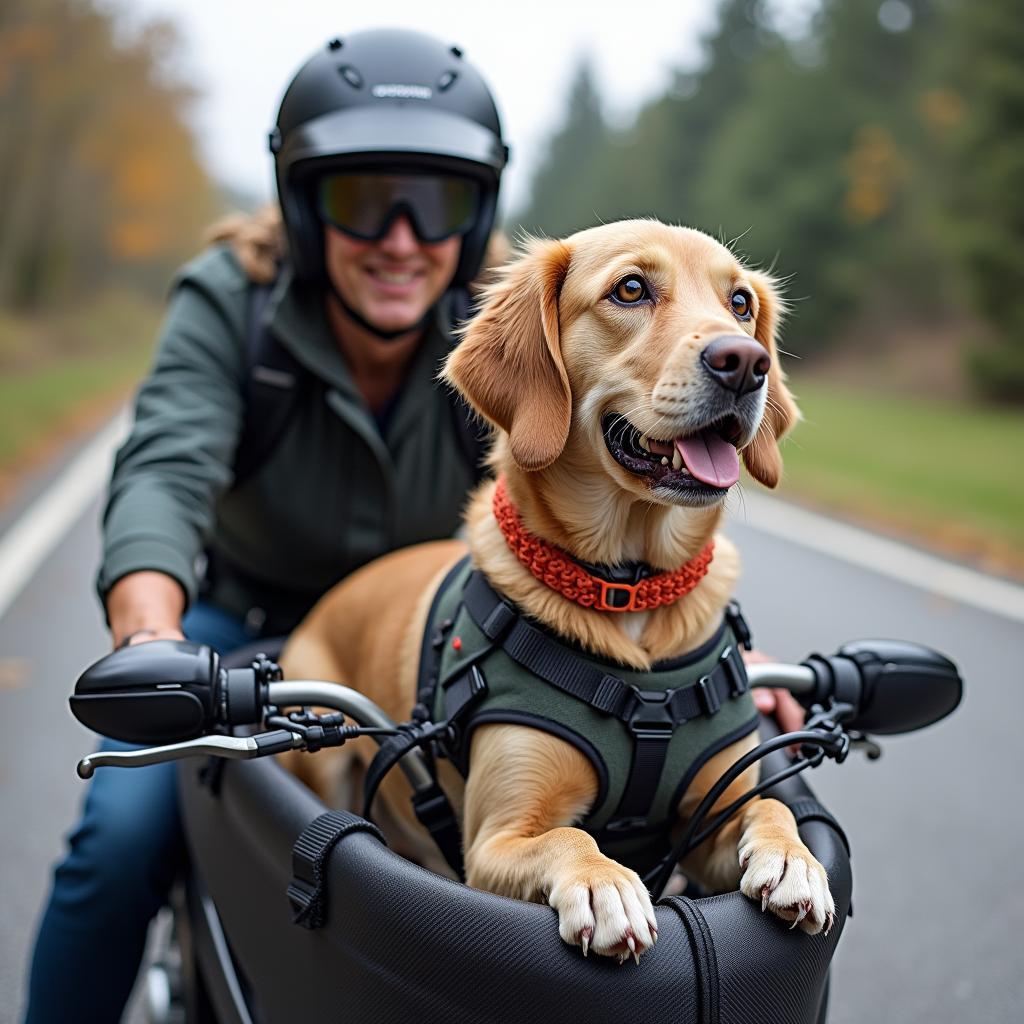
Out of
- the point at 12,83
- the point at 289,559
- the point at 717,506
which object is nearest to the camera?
the point at 717,506

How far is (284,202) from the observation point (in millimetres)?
2891

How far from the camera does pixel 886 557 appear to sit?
8.37 m

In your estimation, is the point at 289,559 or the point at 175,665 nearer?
the point at 175,665

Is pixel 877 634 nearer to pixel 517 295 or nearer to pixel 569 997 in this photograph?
pixel 517 295

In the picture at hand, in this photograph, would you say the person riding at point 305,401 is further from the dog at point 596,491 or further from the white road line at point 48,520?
Answer: the white road line at point 48,520

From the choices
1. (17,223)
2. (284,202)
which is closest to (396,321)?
(284,202)

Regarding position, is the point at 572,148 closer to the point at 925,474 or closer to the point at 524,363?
the point at 925,474

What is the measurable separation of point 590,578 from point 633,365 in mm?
411

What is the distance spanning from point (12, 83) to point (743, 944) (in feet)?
85.5

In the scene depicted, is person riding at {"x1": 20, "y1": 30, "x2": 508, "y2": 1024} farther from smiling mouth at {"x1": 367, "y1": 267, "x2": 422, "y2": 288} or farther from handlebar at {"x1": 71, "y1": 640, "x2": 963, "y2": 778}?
handlebar at {"x1": 71, "y1": 640, "x2": 963, "y2": 778}

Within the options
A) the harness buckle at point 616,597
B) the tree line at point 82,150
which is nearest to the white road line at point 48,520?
the harness buckle at point 616,597

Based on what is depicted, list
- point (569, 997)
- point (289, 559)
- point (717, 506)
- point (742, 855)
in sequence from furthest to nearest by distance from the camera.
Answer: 1. point (289, 559)
2. point (717, 506)
3. point (742, 855)
4. point (569, 997)

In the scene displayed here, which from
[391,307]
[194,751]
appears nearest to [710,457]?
[194,751]

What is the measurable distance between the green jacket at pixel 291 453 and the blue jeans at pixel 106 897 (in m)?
0.64
